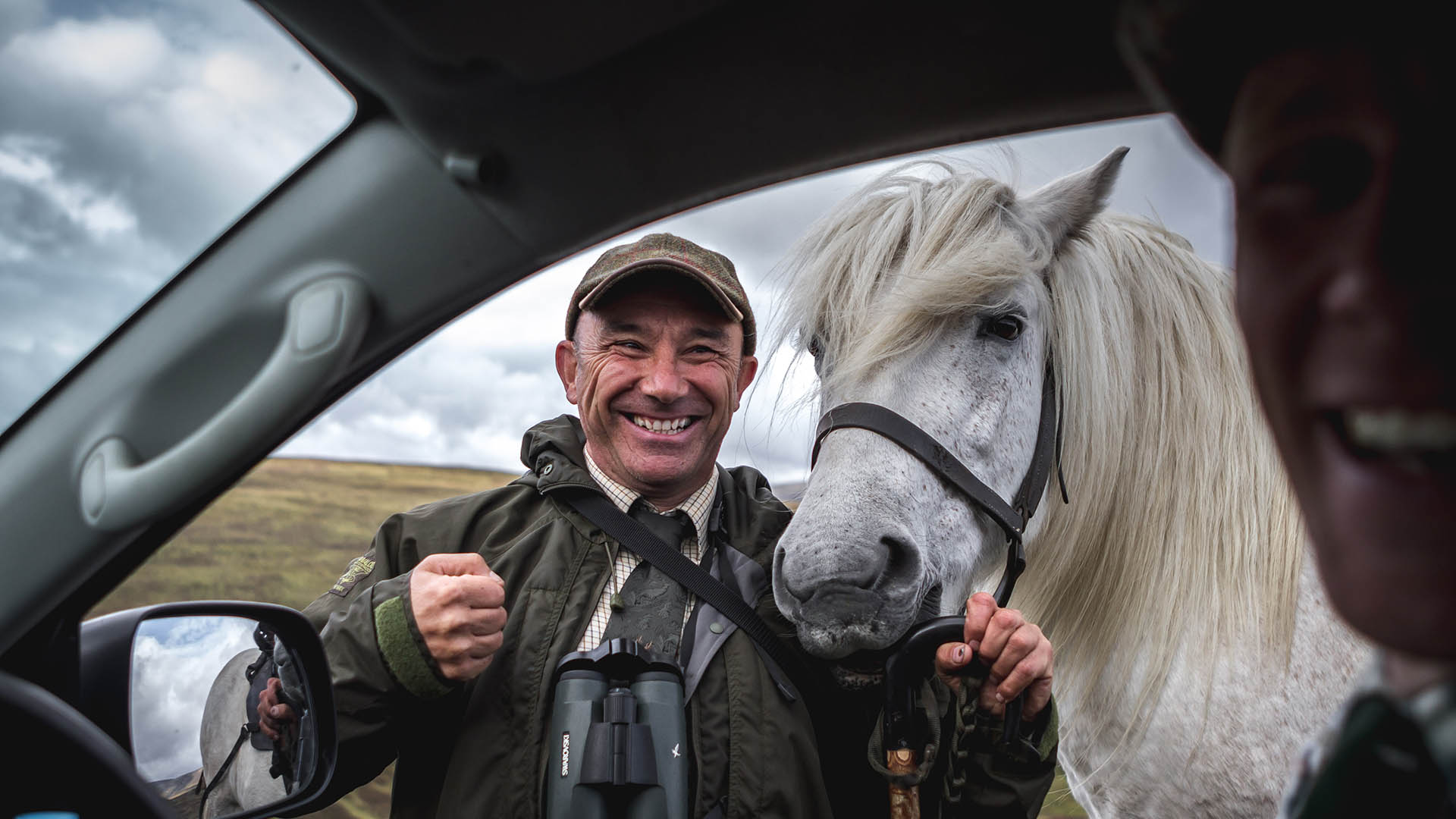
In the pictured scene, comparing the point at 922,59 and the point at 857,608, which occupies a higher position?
the point at 922,59

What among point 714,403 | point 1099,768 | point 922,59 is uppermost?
point 714,403

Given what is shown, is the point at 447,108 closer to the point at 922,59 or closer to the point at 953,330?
the point at 922,59

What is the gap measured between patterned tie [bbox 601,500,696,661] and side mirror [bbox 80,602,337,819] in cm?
72

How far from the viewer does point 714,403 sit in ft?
6.90

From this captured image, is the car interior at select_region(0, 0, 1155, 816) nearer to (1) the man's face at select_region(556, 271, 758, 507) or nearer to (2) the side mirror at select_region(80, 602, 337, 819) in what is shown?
(2) the side mirror at select_region(80, 602, 337, 819)

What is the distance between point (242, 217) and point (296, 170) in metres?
0.09

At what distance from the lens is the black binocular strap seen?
6.04 feet

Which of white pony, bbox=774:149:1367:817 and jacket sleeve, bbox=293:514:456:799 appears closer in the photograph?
jacket sleeve, bbox=293:514:456:799

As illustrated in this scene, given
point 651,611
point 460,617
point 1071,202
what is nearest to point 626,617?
point 651,611

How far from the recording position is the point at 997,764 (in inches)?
67.3

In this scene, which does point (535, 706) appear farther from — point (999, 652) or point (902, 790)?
point (999, 652)

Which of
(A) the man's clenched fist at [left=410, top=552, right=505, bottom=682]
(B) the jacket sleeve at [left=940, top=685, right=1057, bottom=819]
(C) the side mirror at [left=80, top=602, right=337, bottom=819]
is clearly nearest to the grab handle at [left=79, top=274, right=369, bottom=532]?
(C) the side mirror at [left=80, top=602, right=337, bottom=819]

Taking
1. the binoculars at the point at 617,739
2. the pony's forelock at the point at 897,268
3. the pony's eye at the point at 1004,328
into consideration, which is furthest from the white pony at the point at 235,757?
the pony's eye at the point at 1004,328

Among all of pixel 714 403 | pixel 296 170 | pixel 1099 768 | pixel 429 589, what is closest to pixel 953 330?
pixel 714 403
